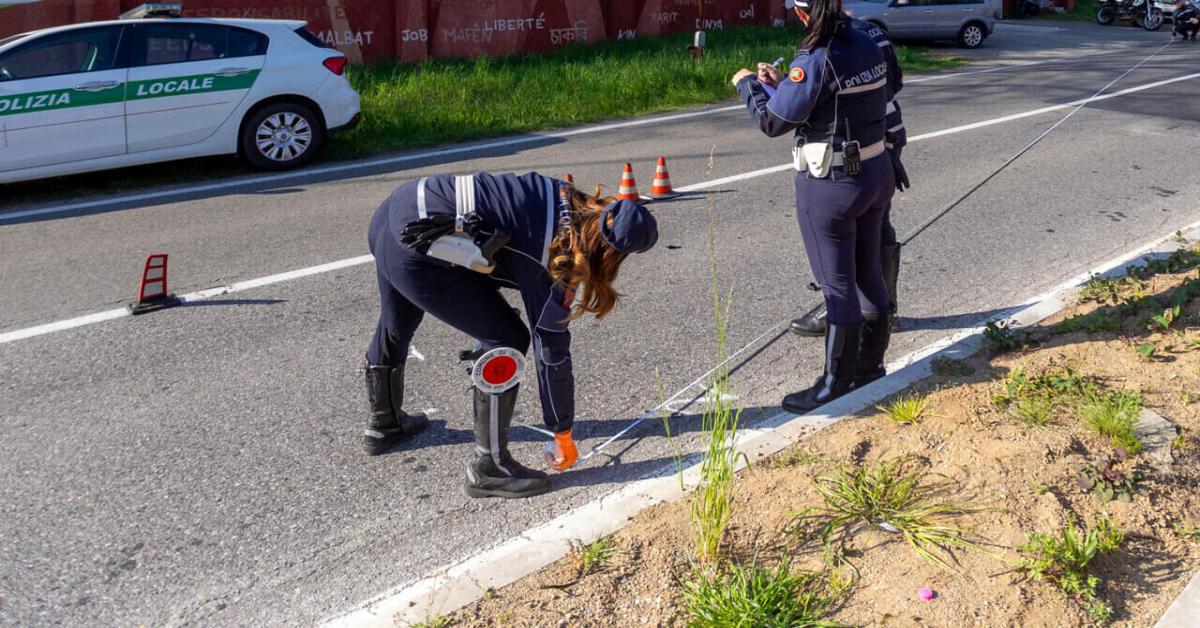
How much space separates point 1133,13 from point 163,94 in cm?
2768

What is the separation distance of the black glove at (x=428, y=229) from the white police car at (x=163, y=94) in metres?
7.09

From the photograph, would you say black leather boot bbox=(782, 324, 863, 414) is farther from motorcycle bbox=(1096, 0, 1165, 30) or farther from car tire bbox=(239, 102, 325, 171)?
motorcycle bbox=(1096, 0, 1165, 30)

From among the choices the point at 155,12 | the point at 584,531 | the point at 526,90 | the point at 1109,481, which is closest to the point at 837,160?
the point at 1109,481

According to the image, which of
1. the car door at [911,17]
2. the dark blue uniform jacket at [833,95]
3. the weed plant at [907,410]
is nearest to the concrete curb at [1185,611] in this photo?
the weed plant at [907,410]

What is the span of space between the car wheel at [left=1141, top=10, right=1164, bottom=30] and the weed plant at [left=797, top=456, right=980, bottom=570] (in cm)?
2891

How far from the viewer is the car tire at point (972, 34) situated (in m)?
21.3

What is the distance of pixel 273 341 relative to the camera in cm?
581

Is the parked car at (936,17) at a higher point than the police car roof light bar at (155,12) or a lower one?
higher

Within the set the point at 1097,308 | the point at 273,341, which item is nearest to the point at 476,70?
the point at 273,341

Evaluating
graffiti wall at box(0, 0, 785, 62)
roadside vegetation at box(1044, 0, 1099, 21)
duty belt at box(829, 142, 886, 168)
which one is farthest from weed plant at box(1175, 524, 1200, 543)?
roadside vegetation at box(1044, 0, 1099, 21)

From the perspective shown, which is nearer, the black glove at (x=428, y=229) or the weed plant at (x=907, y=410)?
the black glove at (x=428, y=229)

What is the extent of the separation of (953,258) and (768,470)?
12.6 ft

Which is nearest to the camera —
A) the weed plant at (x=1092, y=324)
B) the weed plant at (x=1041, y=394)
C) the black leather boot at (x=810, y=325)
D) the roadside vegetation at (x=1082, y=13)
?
the weed plant at (x=1041, y=394)

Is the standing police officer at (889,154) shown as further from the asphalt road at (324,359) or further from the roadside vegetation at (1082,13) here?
the roadside vegetation at (1082,13)
